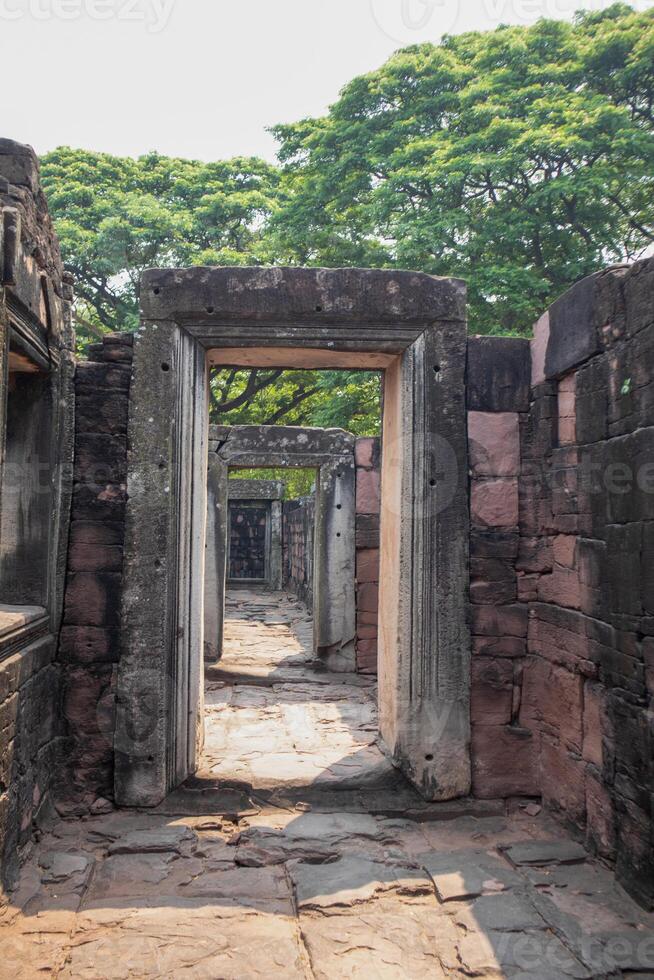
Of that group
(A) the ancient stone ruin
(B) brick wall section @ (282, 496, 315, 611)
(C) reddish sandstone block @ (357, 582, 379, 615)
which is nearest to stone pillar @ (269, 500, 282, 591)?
(B) brick wall section @ (282, 496, 315, 611)

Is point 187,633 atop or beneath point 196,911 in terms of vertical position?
atop

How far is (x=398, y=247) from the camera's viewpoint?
35.1ft

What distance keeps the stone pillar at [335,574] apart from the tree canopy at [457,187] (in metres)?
4.04

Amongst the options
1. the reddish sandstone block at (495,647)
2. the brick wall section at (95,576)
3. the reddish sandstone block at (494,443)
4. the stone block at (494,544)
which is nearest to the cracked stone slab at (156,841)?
the brick wall section at (95,576)

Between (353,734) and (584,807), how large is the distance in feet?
6.65

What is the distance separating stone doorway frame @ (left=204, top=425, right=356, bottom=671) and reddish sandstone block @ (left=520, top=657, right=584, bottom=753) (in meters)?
3.73

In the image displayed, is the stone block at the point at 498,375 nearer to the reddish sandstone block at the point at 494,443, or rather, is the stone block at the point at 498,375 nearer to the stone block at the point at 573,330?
the reddish sandstone block at the point at 494,443

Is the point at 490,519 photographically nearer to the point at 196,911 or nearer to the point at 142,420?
the point at 142,420

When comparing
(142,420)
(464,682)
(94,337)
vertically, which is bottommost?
(464,682)

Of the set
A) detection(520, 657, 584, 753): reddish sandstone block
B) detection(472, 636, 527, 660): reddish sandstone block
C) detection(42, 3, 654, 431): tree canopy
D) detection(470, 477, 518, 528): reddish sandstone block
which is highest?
detection(42, 3, 654, 431): tree canopy

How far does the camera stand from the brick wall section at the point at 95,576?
4.02m

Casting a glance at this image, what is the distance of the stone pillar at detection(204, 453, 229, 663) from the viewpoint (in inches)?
313

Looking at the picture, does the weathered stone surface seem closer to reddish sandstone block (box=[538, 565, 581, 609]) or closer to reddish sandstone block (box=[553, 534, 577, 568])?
reddish sandstone block (box=[553, 534, 577, 568])

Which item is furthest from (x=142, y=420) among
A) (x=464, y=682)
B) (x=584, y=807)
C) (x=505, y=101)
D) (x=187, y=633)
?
(x=505, y=101)
